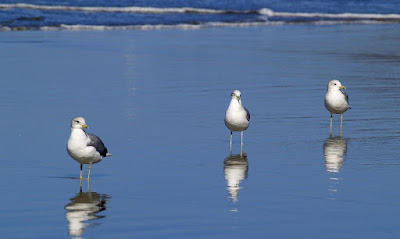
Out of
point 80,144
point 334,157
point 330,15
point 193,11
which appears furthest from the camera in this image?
point 193,11

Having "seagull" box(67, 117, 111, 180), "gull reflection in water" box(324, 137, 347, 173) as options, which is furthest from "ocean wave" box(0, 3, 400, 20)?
"seagull" box(67, 117, 111, 180)

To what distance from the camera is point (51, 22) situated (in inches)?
1571

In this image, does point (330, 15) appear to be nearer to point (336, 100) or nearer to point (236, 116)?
point (336, 100)

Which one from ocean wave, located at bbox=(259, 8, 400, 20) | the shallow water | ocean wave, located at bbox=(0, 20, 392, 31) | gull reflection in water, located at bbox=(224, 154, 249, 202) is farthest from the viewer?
ocean wave, located at bbox=(259, 8, 400, 20)

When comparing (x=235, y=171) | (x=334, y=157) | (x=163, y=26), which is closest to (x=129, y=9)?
(x=163, y=26)

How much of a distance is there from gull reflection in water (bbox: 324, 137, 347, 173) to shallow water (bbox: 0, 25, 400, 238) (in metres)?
0.02

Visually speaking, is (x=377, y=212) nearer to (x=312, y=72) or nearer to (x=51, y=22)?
(x=312, y=72)

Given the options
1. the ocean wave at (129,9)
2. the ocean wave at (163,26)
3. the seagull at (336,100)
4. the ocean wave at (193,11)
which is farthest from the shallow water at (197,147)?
the ocean wave at (193,11)

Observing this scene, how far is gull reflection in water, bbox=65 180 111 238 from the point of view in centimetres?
845

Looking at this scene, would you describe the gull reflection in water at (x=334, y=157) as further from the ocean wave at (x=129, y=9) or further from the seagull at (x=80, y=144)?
the ocean wave at (x=129, y=9)

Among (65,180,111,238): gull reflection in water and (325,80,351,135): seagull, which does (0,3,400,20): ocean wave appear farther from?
(65,180,111,238): gull reflection in water

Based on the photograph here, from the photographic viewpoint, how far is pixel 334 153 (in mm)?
12328

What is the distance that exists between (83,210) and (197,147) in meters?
3.66

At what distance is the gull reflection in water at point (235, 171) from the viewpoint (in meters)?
9.97
